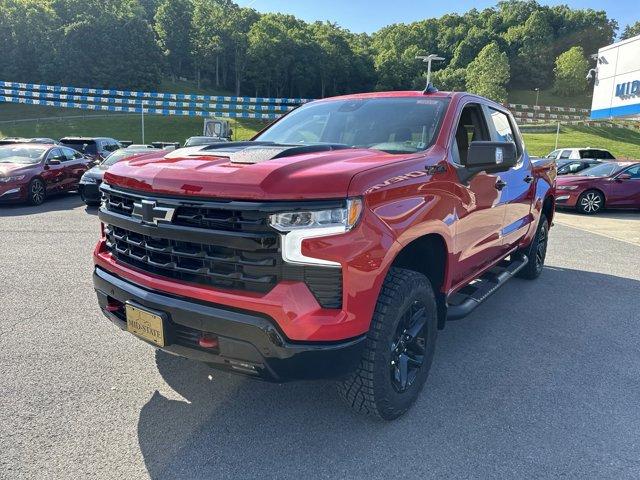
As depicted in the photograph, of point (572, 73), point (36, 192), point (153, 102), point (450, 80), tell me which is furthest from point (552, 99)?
point (36, 192)

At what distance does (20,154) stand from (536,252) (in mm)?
12202

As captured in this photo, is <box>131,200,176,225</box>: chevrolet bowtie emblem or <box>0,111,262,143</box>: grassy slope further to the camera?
<box>0,111,262,143</box>: grassy slope

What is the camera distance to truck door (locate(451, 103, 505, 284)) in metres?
3.42

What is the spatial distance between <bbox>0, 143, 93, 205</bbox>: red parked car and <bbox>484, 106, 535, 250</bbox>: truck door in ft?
34.8

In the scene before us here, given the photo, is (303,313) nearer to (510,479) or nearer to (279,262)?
(279,262)

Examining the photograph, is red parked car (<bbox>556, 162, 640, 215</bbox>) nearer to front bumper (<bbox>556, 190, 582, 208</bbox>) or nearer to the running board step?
front bumper (<bbox>556, 190, 582, 208</bbox>)

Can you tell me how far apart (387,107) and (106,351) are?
2.86 meters

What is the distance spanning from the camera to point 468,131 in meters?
3.87

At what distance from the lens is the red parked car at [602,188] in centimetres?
1281

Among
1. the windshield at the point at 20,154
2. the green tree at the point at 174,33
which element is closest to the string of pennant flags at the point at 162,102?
the windshield at the point at 20,154

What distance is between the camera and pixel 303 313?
7.45 ft

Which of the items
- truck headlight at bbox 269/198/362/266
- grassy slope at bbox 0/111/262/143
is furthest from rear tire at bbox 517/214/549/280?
grassy slope at bbox 0/111/262/143

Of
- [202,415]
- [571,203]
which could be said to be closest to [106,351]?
[202,415]

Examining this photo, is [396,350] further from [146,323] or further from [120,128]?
[120,128]
